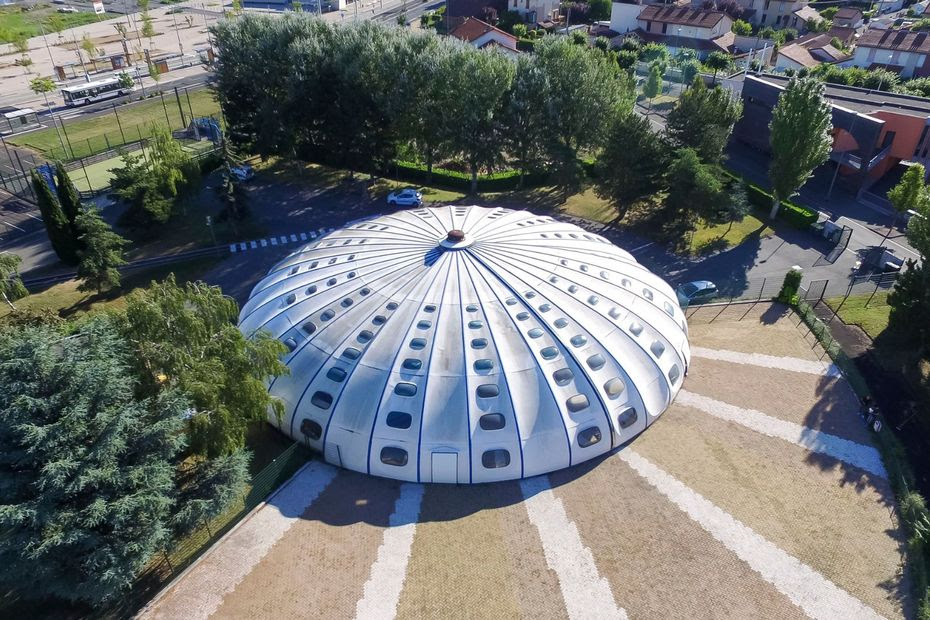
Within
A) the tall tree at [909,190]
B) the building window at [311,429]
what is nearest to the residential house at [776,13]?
the tall tree at [909,190]

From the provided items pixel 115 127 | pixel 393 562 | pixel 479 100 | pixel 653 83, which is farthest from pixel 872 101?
pixel 115 127

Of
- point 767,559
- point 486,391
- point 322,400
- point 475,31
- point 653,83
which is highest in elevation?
point 475,31

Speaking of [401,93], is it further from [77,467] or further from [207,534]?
[77,467]

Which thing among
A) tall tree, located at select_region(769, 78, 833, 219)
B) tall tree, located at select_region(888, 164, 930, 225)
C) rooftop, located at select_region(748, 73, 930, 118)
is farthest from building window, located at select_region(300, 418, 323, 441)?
rooftop, located at select_region(748, 73, 930, 118)

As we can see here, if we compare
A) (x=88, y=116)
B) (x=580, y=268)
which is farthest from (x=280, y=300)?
(x=88, y=116)

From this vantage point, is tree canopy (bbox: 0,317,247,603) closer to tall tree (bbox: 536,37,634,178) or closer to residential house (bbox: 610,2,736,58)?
tall tree (bbox: 536,37,634,178)
